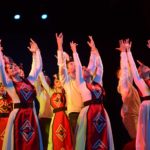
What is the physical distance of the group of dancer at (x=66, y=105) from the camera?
4977 millimetres

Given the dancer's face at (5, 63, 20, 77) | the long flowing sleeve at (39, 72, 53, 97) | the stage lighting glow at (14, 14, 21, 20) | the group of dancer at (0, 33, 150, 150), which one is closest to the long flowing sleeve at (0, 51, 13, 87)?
the group of dancer at (0, 33, 150, 150)

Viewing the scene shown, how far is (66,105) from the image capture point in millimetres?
5828

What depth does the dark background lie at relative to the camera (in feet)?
20.4

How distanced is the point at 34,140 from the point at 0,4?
2.03 meters

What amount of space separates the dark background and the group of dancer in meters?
0.53

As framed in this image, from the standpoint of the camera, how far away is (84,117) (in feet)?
17.0

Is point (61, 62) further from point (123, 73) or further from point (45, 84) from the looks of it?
point (123, 73)

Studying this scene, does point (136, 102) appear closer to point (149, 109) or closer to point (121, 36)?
point (149, 109)

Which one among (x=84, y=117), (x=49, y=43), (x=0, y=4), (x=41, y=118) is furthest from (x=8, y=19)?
(x=84, y=117)

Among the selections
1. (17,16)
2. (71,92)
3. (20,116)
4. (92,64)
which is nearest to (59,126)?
(71,92)

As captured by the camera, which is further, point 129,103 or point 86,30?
point 86,30

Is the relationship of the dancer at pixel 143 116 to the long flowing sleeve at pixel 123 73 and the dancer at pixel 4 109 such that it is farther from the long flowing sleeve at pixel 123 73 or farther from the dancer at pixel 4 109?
the dancer at pixel 4 109

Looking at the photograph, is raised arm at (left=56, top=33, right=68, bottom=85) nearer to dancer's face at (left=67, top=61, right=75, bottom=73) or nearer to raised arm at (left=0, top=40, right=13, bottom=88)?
dancer's face at (left=67, top=61, right=75, bottom=73)

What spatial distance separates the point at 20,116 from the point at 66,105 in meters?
1.02
